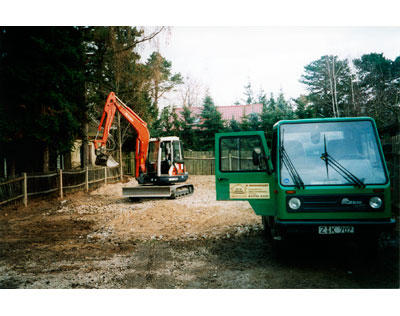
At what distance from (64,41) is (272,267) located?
10.1 metres

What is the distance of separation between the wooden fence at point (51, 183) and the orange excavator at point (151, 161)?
2.21 m

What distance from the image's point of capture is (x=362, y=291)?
3.52m

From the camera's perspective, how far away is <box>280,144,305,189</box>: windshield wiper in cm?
432

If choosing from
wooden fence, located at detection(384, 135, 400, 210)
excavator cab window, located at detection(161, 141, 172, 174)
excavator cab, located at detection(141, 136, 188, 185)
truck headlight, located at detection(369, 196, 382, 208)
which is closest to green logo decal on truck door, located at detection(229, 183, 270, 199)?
truck headlight, located at detection(369, 196, 382, 208)

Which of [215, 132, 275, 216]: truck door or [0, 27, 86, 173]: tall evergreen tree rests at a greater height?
[0, 27, 86, 173]: tall evergreen tree

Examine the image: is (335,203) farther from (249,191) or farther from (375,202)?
(249,191)

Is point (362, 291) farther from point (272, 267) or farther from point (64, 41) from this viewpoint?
point (64, 41)

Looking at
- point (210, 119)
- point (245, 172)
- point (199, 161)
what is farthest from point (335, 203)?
point (199, 161)

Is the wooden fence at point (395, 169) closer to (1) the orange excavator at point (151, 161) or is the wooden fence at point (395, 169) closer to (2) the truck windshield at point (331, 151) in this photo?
(2) the truck windshield at point (331, 151)

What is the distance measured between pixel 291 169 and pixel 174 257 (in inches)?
99.3

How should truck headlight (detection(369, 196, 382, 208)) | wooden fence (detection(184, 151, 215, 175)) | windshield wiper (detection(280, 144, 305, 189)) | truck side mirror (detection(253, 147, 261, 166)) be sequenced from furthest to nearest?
wooden fence (detection(184, 151, 215, 175))
truck side mirror (detection(253, 147, 261, 166))
windshield wiper (detection(280, 144, 305, 189))
truck headlight (detection(369, 196, 382, 208))

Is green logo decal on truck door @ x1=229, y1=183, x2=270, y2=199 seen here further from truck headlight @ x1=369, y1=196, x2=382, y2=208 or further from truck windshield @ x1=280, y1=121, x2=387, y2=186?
truck headlight @ x1=369, y1=196, x2=382, y2=208

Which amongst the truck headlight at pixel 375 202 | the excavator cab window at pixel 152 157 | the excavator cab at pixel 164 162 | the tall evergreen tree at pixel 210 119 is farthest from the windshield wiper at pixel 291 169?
the tall evergreen tree at pixel 210 119
